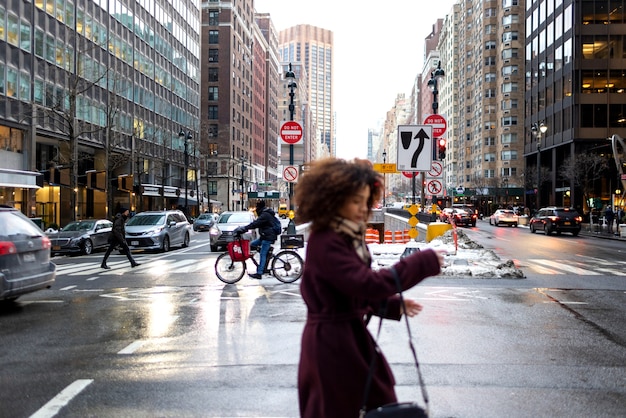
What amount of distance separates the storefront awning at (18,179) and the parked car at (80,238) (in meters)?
10.2

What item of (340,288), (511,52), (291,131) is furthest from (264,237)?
(511,52)

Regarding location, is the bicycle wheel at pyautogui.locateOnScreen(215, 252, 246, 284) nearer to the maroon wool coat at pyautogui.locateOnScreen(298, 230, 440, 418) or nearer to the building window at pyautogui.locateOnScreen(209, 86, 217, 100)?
the maroon wool coat at pyautogui.locateOnScreen(298, 230, 440, 418)

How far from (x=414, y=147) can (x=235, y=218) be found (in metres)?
10.8

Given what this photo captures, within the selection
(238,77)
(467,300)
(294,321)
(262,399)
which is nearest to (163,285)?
(294,321)

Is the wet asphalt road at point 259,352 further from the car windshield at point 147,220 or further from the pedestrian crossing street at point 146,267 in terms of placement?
the car windshield at point 147,220

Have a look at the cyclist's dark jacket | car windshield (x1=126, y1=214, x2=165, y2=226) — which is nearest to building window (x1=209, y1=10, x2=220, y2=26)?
car windshield (x1=126, y1=214, x2=165, y2=226)

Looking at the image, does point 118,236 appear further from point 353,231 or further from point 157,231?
point 353,231

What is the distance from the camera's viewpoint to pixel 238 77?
93.9 m

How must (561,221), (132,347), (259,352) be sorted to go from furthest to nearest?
→ (561,221) → (132,347) → (259,352)

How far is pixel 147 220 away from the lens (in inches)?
931

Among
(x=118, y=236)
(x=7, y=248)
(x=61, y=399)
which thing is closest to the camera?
(x=61, y=399)

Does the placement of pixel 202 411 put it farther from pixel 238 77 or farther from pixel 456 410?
pixel 238 77

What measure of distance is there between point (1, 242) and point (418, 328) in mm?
6455

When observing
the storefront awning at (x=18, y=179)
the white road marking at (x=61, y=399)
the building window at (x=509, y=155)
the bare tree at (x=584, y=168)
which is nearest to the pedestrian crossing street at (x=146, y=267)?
the white road marking at (x=61, y=399)
